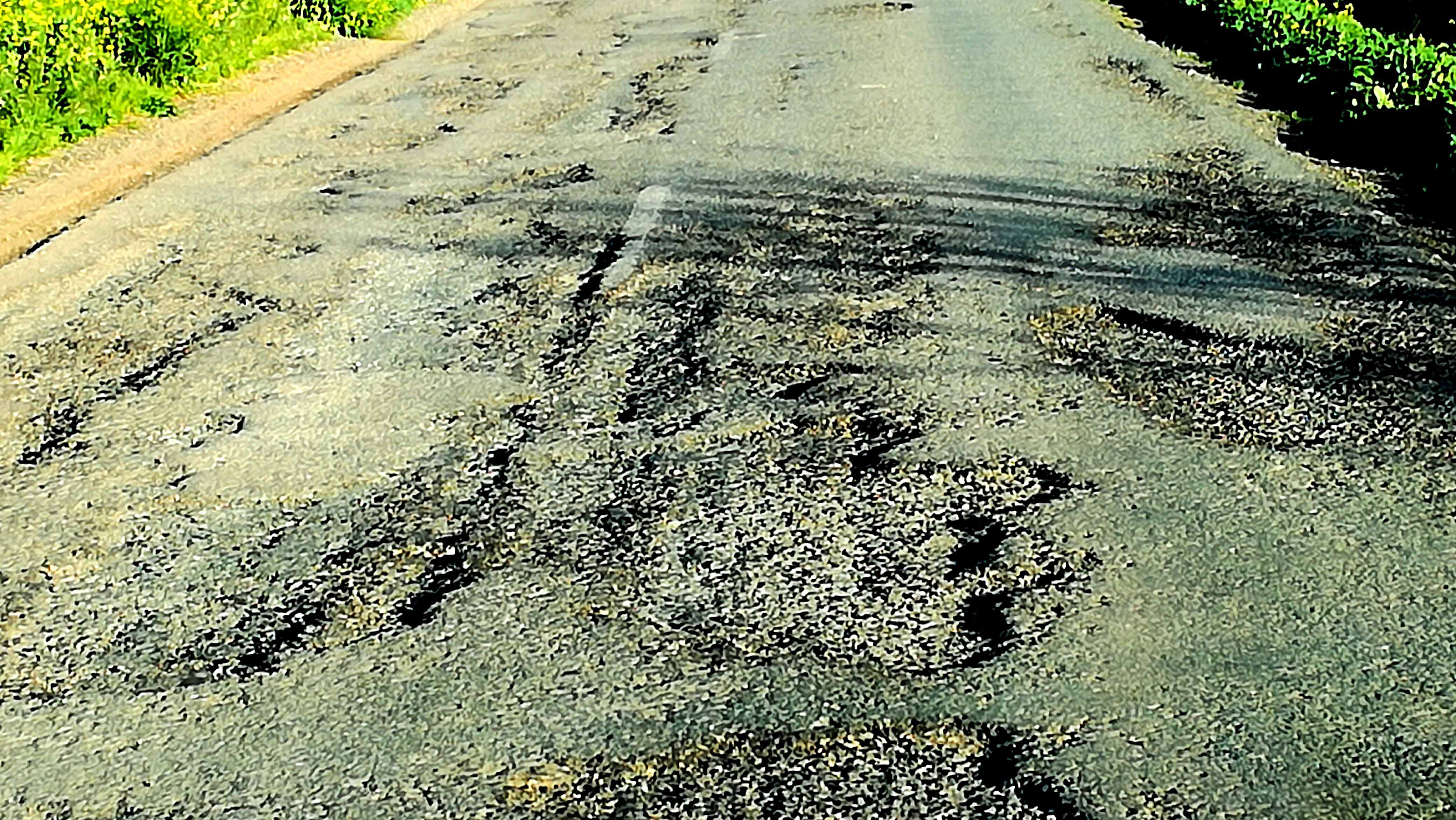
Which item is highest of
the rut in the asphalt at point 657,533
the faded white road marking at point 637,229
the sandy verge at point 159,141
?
the rut in the asphalt at point 657,533

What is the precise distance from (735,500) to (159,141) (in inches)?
272

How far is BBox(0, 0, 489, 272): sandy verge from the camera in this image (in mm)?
8156

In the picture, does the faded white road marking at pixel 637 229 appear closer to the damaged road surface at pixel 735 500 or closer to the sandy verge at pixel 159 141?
the damaged road surface at pixel 735 500

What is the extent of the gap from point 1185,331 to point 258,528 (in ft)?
10.1

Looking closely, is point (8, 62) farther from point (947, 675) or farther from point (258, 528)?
point (947, 675)

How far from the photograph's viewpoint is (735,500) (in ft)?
14.5

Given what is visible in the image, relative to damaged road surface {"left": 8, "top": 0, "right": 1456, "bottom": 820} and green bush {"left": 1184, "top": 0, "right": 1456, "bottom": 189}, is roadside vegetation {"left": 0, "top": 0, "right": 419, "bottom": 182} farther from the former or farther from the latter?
green bush {"left": 1184, "top": 0, "right": 1456, "bottom": 189}

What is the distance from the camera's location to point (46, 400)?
539cm

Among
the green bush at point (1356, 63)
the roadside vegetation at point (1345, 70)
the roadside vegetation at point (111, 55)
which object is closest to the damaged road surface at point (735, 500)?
the roadside vegetation at point (1345, 70)

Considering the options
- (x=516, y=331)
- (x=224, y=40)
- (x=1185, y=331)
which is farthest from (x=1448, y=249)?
(x=224, y=40)

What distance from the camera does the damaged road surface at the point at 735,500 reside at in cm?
328

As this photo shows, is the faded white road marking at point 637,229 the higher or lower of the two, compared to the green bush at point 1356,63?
lower

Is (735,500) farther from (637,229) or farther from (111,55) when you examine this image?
(111,55)

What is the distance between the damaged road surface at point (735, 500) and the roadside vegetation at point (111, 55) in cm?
190
